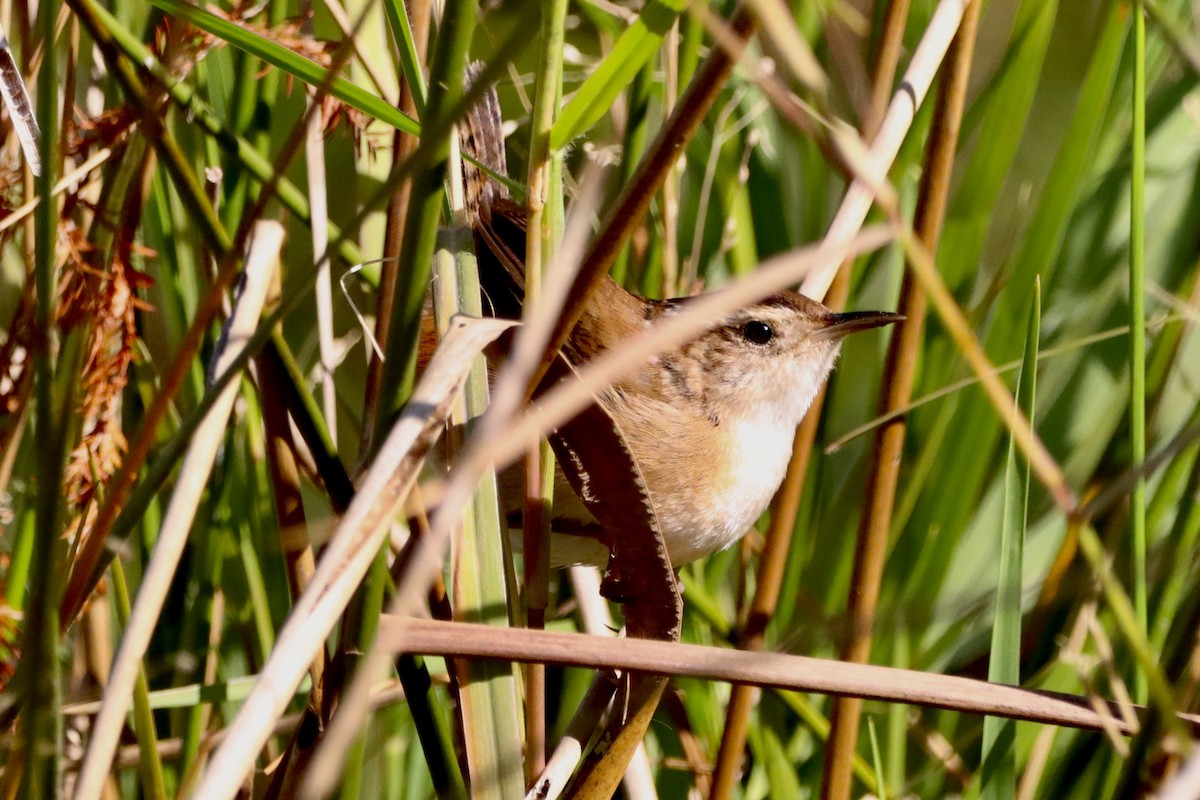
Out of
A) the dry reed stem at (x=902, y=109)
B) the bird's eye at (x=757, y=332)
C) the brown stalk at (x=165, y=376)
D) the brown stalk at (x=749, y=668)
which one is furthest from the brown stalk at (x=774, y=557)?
the brown stalk at (x=165, y=376)

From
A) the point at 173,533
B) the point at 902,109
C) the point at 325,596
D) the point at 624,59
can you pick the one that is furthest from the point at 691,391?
the point at 325,596

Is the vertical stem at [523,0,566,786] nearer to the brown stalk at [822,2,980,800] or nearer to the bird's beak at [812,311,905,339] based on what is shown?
the brown stalk at [822,2,980,800]

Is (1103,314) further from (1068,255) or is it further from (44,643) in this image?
(44,643)

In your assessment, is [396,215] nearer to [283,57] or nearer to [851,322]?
[283,57]

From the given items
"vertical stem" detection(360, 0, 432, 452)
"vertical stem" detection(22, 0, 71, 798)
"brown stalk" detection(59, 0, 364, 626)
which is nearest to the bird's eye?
"vertical stem" detection(360, 0, 432, 452)

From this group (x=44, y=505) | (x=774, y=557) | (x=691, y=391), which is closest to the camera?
(x=44, y=505)
